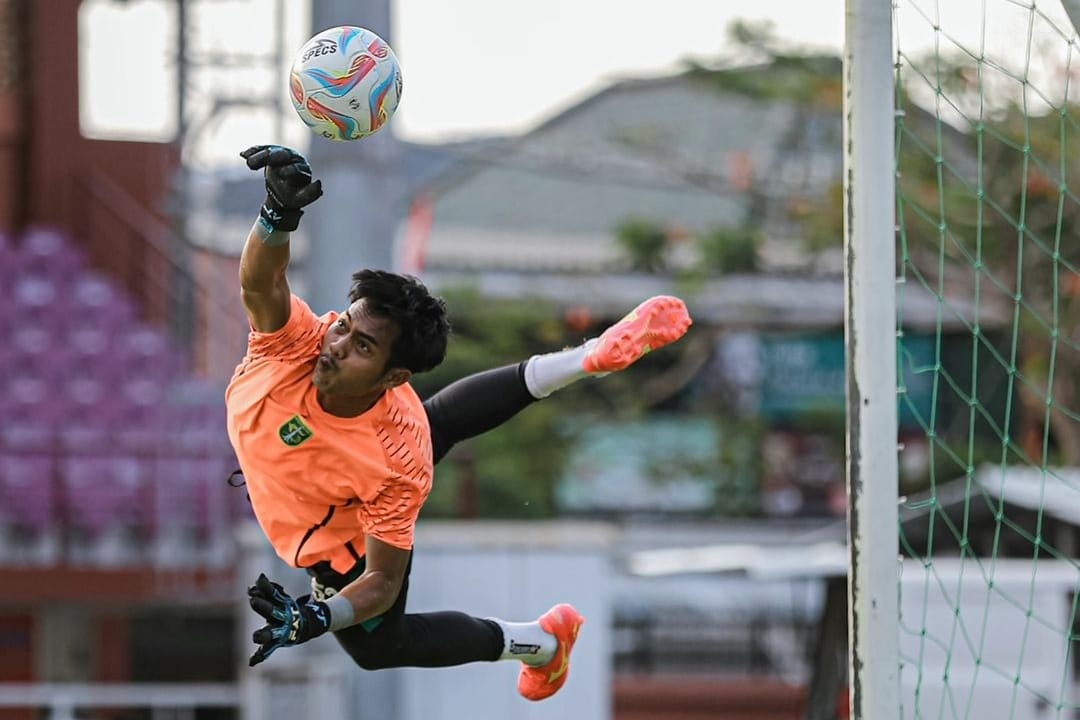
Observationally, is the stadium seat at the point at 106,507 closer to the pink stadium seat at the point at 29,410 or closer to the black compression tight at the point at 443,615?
the pink stadium seat at the point at 29,410

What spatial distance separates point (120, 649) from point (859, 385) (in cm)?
1082

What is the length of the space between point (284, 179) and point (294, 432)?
32.1 inches

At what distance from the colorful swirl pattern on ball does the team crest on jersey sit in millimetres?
760

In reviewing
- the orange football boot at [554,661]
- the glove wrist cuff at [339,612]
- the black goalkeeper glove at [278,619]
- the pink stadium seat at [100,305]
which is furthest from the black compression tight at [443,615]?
the pink stadium seat at [100,305]

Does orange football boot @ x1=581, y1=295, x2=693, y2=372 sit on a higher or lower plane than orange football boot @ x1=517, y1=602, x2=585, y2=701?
higher

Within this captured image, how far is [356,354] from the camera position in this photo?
5.09 m

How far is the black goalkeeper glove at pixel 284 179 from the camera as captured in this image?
467cm

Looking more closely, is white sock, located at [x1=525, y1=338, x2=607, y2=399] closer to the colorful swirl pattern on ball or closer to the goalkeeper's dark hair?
the goalkeeper's dark hair

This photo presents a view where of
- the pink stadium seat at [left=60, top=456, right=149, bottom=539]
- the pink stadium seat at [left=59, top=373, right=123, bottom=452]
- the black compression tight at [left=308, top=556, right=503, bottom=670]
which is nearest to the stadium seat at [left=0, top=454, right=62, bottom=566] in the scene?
the pink stadium seat at [left=60, top=456, right=149, bottom=539]

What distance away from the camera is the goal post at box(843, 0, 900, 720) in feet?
17.1

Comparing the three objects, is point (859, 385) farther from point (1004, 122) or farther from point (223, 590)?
point (1004, 122)

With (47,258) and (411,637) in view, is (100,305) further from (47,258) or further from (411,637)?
(411,637)

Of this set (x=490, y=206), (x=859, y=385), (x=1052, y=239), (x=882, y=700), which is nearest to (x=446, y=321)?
(x=859, y=385)

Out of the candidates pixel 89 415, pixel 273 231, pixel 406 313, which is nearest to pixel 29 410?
pixel 89 415
